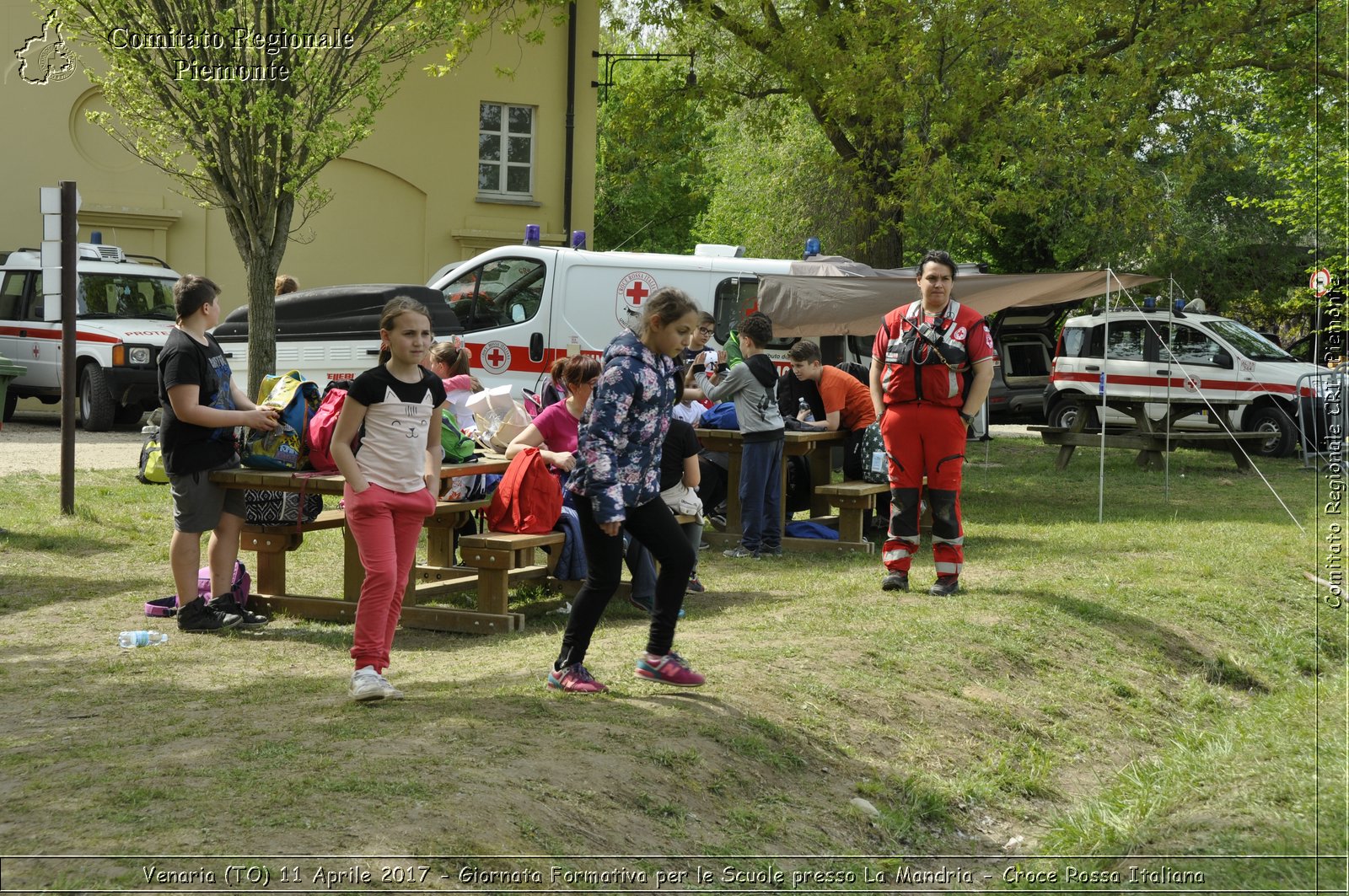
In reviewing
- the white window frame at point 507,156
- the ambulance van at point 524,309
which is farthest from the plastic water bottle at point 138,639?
the white window frame at point 507,156

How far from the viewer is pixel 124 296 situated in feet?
63.4

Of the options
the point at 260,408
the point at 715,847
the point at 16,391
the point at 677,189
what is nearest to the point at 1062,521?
the point at 260,408

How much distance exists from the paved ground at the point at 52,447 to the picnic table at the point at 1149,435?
11011mm

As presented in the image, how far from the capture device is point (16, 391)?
19594mm

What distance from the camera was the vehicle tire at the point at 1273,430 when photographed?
20.0 m

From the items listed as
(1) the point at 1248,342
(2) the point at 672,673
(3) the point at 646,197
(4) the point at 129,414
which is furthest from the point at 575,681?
(3) the point at 646,197

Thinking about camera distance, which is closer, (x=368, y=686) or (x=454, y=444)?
(x=368, y=686)

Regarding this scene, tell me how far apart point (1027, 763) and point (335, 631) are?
12.4 ft

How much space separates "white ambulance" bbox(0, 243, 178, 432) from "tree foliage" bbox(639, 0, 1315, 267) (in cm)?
798

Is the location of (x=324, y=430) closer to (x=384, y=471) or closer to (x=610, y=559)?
(x=384, y=471)

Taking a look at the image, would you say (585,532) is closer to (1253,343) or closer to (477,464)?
(477,464)

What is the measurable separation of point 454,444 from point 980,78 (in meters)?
12.1

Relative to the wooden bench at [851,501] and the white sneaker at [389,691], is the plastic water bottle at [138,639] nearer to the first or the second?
the white sneaker at [389,691]

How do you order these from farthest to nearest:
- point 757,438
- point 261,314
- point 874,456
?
1. point 261,314
2. point 874,456
3. point 757,438
